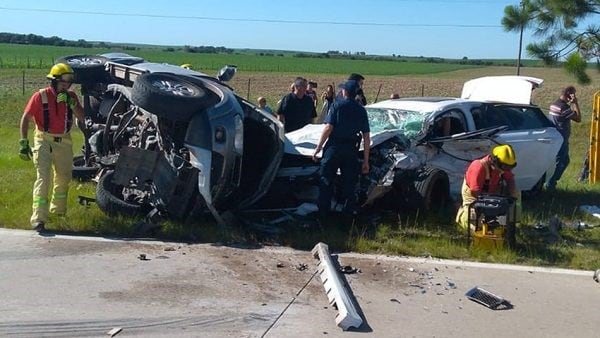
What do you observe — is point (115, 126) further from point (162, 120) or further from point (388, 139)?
point (388, 139)

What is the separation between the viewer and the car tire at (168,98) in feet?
24.2

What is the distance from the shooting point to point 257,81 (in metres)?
50.2

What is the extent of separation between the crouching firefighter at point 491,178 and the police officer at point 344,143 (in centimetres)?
102

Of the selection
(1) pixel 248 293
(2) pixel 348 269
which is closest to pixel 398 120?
(2) pixel 348 269

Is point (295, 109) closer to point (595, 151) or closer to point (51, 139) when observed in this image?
point (51, 139)

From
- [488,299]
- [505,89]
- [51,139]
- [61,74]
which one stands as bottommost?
[488,299]

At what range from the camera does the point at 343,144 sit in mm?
7809

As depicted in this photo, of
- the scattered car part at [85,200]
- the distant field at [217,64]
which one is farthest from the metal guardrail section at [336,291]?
the distant field at [217,64]

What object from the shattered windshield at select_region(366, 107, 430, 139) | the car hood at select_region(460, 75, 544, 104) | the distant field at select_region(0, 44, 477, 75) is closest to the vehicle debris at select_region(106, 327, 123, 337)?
the shattered windshield at select_region(366, 107, 430, 139)

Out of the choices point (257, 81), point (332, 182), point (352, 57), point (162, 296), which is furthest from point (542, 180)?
point (352, 57)

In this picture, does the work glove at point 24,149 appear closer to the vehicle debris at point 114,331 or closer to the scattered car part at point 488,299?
the vehicle debris at point 114,331

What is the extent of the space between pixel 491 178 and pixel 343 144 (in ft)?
4.73

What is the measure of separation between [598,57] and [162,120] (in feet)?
22.0

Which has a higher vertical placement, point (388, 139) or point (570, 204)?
point (388, 139)
